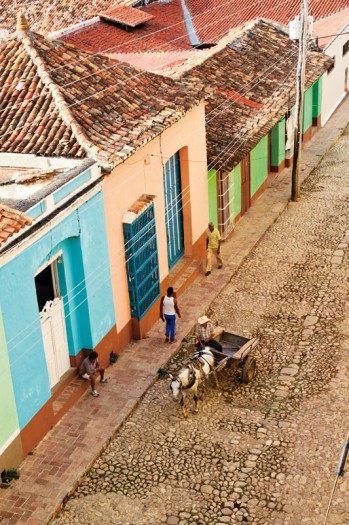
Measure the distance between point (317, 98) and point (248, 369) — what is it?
54.3 feet

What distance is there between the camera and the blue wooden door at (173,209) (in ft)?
51.2

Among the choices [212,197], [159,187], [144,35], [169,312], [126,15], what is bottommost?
[169,312]

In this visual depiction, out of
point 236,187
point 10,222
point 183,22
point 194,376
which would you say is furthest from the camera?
point 183,22

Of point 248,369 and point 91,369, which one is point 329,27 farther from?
point 91,369

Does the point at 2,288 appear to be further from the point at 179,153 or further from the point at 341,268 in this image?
the point at 341,268

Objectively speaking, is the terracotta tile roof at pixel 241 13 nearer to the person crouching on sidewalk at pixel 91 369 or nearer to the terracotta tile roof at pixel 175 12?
the terracotta tile roof at pixel 175 12

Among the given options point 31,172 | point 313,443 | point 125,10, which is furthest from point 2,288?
point 125,10

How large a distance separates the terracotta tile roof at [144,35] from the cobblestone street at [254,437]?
1477cm

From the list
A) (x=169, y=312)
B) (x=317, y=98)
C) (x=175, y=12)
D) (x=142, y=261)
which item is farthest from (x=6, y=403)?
(x=175, y=12)

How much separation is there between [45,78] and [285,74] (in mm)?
11367

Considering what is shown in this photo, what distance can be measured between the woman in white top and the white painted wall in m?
15.9

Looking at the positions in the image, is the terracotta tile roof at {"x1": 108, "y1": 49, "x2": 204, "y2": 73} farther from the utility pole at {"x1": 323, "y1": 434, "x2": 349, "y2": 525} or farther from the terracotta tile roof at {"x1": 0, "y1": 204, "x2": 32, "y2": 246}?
the utility pole at {"x1": 323, "y1": 434, "x2": 349, "y2": 525}

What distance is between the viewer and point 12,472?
35.3 ft

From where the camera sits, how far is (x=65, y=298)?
12.2 m
